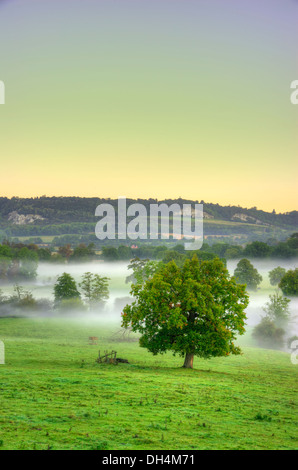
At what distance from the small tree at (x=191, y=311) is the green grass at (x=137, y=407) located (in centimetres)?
270

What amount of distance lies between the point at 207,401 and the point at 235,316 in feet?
43.1

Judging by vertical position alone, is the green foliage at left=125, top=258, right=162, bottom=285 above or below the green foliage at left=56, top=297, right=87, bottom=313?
above

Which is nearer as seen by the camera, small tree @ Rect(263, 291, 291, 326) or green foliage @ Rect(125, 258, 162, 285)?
green foliage @ Rect(125, 258, 162, 285)

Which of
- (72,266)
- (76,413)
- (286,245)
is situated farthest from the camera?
(72,266)

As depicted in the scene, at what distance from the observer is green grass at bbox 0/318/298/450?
1862cm

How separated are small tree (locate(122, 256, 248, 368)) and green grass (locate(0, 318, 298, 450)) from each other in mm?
2695

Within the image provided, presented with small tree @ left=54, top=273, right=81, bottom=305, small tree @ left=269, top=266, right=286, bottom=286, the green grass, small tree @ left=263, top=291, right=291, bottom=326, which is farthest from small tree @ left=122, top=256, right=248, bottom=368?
small tree @ left=269, top=266, right=286, bottom=286

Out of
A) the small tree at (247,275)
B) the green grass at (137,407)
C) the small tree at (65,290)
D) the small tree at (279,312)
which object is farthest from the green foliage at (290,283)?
the green grass at (137,407)

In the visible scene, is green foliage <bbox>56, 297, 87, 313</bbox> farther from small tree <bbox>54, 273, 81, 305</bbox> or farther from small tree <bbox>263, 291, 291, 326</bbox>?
small tree <bbox>263, 291, 291, 326</bbox>

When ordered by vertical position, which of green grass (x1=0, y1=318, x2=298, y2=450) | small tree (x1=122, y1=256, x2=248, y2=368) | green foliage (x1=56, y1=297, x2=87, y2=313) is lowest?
green foliage (x1=56, y1=297, x2=87, y2=313)

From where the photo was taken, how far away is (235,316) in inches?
1543

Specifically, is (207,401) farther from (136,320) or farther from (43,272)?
(43,272)

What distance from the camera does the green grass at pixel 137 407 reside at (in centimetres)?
1862
